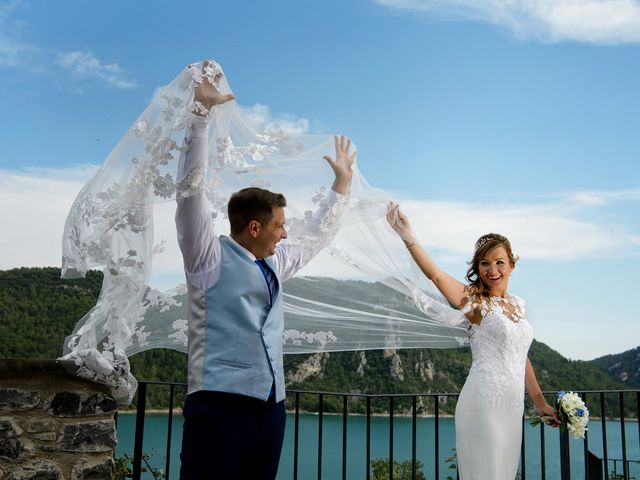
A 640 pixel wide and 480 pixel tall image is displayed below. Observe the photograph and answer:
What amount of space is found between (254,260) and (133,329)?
0.80 m

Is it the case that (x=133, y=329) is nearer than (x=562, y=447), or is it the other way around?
(x=133, y=329)

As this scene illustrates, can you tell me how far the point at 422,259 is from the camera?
2.76m

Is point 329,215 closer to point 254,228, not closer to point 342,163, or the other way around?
point 342,163

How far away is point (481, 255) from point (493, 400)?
604 millimetres

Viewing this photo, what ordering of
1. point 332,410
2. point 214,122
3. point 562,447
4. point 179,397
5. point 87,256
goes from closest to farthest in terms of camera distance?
point 87,256 < point 214,122 < point 562,447 < point 179,397 < point 332,410

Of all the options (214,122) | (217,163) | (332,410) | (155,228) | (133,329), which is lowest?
(332,410)

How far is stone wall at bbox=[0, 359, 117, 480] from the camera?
9.82ft

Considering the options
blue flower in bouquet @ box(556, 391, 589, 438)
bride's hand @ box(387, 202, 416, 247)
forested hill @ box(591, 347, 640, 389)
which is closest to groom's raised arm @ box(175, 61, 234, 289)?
bride's hand @ box(387, 202, 416, 247)

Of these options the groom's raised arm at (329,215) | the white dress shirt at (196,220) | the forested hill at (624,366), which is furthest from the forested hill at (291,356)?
the forested hill at (624,366)

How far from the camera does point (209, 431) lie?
1847mm

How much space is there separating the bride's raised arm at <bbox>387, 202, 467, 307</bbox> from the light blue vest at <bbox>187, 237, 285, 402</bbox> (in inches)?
36.4

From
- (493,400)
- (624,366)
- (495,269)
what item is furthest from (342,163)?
(624,366)

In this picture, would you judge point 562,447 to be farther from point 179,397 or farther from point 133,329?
point 179,397

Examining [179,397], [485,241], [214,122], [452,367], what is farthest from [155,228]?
[179,397]
